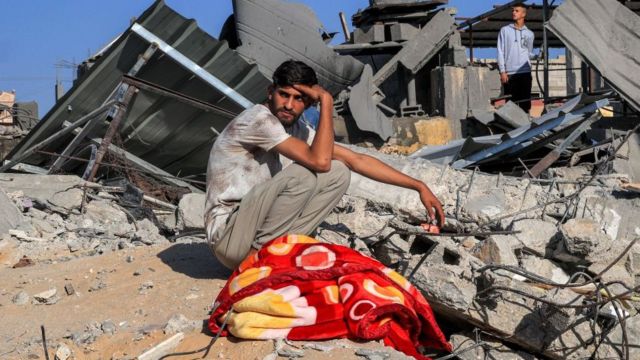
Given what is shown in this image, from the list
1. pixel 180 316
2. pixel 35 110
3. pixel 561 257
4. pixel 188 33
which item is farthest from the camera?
pixel 35 110

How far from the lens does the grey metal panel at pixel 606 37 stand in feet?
27.7

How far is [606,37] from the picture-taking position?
8.59m

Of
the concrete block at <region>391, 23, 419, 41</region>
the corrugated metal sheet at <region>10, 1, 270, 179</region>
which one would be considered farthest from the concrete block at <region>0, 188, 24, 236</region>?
the concrete block at <region>391, 23, 419, 41</region>

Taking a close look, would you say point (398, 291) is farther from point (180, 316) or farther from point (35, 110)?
point (35, 110)

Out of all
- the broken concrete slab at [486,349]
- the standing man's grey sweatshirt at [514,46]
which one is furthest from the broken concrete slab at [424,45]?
the broken concrete slab at [486,349]

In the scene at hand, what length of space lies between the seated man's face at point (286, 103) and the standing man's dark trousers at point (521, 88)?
6988mm

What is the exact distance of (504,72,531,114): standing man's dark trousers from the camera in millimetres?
10977

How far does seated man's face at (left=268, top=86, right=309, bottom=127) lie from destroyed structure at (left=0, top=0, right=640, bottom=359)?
807 mm

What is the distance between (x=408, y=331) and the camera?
3.75 m

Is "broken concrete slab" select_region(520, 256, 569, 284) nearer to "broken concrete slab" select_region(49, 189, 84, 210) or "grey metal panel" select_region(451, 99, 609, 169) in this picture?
"grey metal panel" select_region(451, 99, 609, 169)

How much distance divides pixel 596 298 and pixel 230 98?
576 centimetres

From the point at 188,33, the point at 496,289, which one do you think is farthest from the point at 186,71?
the point at 496,289

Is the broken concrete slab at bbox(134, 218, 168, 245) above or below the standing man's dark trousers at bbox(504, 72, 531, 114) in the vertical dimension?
below

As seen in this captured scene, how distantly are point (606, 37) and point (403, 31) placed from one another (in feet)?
15.3
